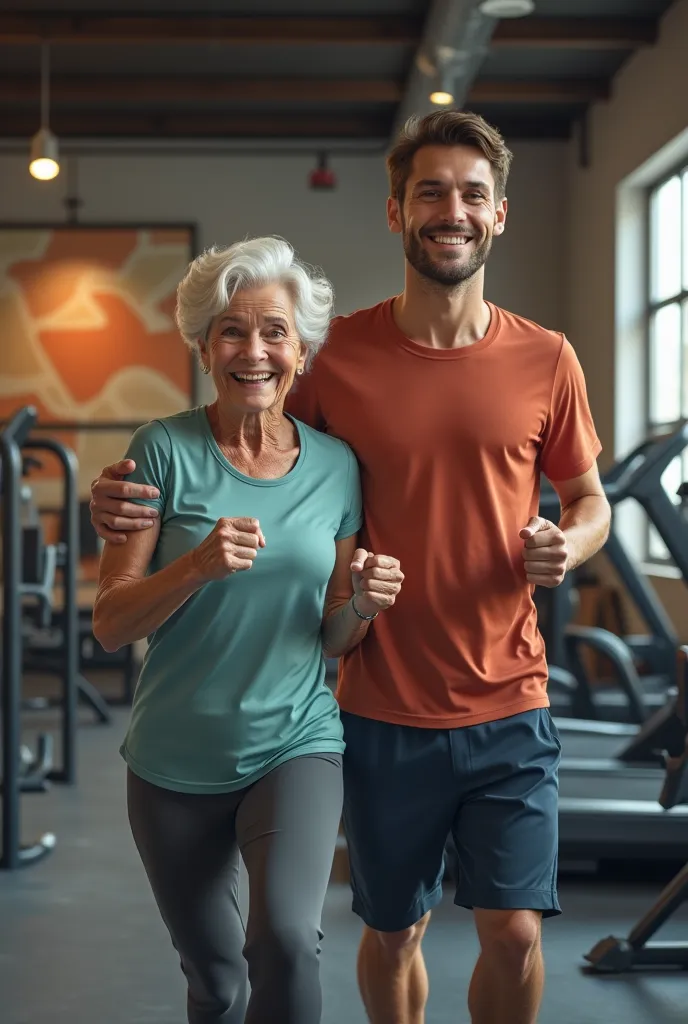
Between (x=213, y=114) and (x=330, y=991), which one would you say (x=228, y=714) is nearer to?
(x=330, y=991)

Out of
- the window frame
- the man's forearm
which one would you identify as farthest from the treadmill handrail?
the window frame

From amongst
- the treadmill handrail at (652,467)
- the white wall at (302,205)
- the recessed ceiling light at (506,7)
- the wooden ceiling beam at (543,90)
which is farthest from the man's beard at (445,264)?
the white wall at (302,205)

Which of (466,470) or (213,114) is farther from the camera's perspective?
(213,114)

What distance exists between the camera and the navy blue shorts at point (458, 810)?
→ 1.94 m

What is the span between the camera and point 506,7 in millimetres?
5676

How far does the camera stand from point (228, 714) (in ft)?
5.73

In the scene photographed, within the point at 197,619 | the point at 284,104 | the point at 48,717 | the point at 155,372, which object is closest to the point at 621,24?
the point at 284,104

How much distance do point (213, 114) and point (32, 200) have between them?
1.54m

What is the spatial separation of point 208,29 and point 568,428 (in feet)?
18.8

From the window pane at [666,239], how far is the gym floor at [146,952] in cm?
464

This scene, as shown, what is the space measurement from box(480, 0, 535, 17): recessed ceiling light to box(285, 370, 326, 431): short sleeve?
4130mm

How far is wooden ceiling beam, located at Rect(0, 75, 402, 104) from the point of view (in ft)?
26.3

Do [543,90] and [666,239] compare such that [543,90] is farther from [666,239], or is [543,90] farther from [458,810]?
[458,810]

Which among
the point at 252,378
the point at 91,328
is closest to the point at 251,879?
the point at 252,378
